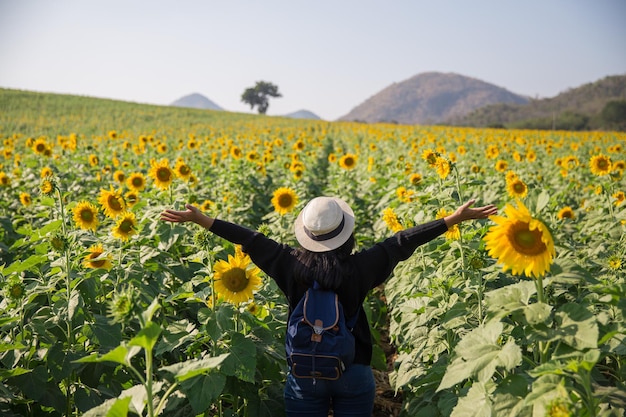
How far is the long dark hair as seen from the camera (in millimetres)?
2583

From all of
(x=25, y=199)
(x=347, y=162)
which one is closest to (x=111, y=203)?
(x=25, y=199)

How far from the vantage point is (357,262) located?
8.93ft

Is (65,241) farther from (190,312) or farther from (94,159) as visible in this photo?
(94,159)

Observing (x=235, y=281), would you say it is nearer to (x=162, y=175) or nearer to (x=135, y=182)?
(x=162, y=175)

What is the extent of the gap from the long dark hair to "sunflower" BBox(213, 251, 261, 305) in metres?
0.31

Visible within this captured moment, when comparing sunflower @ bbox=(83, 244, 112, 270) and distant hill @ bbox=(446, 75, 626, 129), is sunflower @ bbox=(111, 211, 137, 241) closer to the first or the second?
sunflower @ bbox=(83, 244, 112, 270)

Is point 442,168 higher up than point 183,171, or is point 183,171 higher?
point 442,168

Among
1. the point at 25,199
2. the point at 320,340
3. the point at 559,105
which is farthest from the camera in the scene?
the point at 559,105

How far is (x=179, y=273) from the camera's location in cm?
408

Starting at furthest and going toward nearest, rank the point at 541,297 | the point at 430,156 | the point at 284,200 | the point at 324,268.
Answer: the point at 284,200, the point at 430,156, the point at 324,268, the point at 541,297

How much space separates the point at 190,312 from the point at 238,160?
5.82m

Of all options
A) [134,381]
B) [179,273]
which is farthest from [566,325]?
[179,273]

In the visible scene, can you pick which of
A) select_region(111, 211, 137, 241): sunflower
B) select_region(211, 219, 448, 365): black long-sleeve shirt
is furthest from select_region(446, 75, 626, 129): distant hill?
select_region(211, 219, 448, 365): black long-sleeve shirt

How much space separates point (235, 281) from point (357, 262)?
2.18 feet
